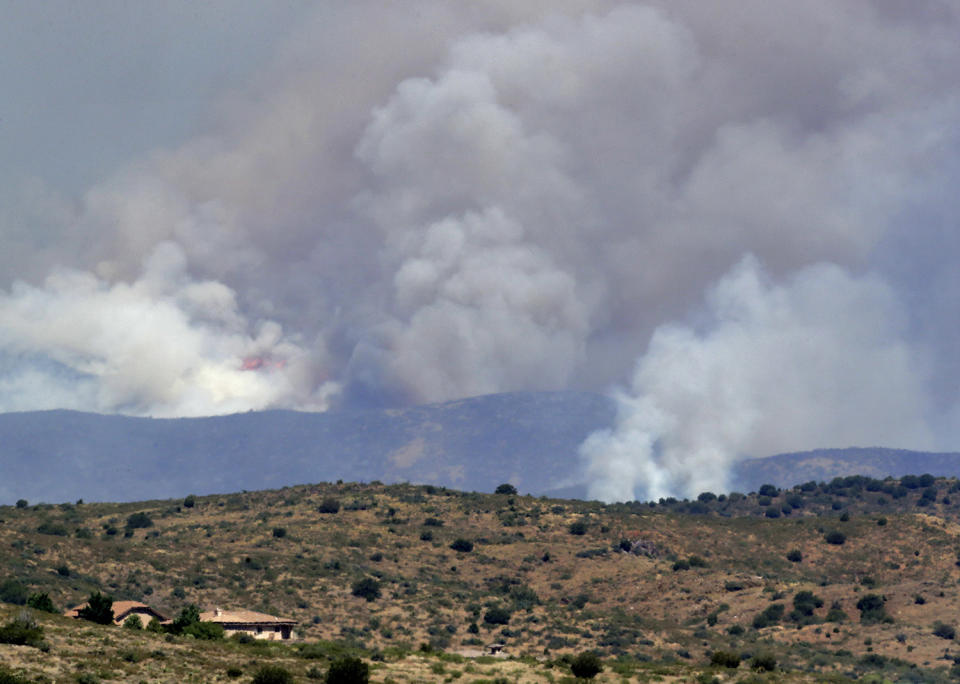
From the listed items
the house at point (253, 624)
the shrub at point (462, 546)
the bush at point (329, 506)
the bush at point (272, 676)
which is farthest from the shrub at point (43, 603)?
the bush at point (329, 506)

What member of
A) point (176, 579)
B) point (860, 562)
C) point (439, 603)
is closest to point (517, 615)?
point (439, 603)

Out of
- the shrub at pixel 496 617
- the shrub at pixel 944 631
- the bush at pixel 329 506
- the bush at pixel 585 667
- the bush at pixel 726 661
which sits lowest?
the bush at pixel 585 667

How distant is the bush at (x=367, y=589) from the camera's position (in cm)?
11562

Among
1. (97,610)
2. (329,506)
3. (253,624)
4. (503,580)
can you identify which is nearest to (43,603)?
(97,610)

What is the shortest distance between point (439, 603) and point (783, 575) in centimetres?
5139

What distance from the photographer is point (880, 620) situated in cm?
10644

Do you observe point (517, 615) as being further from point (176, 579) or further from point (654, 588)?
point (176, 579)

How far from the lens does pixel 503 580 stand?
13025cm

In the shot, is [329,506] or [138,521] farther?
[329,506]

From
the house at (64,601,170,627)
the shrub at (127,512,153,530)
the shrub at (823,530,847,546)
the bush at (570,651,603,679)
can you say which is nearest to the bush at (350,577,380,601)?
the house at (64,601,170,627)

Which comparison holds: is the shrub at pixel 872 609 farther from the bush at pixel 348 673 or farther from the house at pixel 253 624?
the bush at pixel 348 673

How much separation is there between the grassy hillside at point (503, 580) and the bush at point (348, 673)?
2028 mm

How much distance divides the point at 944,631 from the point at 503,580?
51.5 m

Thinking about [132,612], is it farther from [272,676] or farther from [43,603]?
[272,676]
